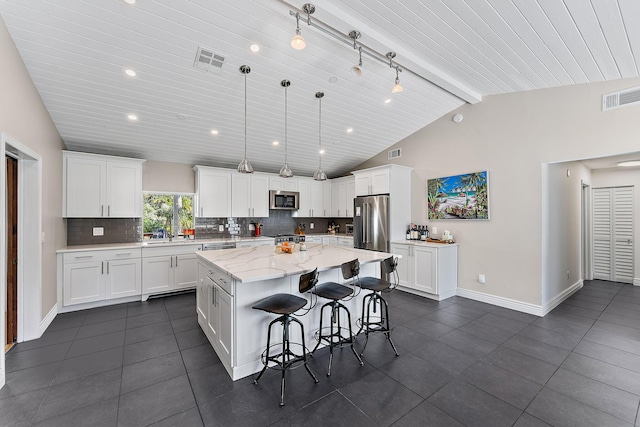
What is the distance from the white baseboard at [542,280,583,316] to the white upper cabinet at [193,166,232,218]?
18.3 feet

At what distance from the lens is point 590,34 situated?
2.37 metres

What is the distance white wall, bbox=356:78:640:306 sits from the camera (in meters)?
3.32

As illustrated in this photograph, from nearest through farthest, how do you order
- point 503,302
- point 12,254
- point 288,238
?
point 12,254 → point 503,302 → point 288,238

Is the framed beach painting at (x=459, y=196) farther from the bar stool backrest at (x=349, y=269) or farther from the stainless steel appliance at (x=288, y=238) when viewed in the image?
the bar stool backrest at (x=349, y=269)

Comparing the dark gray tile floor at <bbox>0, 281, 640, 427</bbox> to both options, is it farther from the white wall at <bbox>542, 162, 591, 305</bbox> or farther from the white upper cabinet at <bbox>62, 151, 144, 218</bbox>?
the white upper cabinet at <bbox>62, 151, 144, 218</bbox>

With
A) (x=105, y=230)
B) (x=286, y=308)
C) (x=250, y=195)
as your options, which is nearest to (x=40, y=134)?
(x=105, y=230)

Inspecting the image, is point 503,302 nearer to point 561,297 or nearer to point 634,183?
point 561,297

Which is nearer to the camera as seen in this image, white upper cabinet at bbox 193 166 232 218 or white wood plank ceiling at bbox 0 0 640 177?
white wood plank ceiling at bbox 0 0 640 177

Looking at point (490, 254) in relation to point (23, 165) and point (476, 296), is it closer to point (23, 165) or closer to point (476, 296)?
point (476, 296)

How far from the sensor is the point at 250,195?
5.77 m

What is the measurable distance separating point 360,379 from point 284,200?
14.7 ft

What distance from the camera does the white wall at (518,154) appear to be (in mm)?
3318

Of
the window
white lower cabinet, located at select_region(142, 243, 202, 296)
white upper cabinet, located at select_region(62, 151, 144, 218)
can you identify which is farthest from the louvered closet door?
white upper cabinet, located at select_region(62, 151, 144, 218)

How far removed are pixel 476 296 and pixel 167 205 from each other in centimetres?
589
